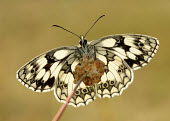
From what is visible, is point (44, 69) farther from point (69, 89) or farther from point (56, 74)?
point (69, 89)

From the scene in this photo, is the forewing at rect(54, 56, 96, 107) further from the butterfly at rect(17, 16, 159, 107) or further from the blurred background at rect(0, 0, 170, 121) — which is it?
the blurred background at rect(0, 0, 170, 121)

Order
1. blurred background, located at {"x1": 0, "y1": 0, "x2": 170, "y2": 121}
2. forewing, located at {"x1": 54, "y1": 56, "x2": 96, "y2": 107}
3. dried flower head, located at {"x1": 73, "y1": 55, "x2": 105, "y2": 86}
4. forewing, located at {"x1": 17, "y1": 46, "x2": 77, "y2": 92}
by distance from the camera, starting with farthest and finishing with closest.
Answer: blurred background, located at {"x1": 0, "y1": 0, "x2": 170, "y2": 121}
forewing, located at {"x1": 54, "y1": 56, "x2": 96, "y2": 107}
forewing, located at {"x1": 17, "y1": 46, "x2": 77, "y2": 92}
dried flower head, located at {"x1": 73, "y1": 55, "x2": 105, "y2": 86}

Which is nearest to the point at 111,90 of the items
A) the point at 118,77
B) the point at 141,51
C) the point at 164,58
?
the point at 118,77

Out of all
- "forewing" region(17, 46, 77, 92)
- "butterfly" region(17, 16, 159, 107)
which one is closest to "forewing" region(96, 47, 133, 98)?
"butterfly" region(17, 16, 159, 107)

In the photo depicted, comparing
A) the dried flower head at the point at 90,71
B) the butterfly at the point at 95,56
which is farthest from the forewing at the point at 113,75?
the dried flower head at the point at 90,71

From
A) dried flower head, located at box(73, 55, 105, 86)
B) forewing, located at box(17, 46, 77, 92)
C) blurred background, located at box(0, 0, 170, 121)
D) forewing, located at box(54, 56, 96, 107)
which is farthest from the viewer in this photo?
blurred background, located at box(0, 0, 170, 121)

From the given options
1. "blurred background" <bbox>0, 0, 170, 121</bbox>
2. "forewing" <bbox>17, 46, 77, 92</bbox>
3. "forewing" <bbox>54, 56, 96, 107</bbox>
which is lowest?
"blurred background" <bbox>0, 0, 170, 121</bbox>

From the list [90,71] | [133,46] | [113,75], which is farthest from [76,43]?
[90,71]
